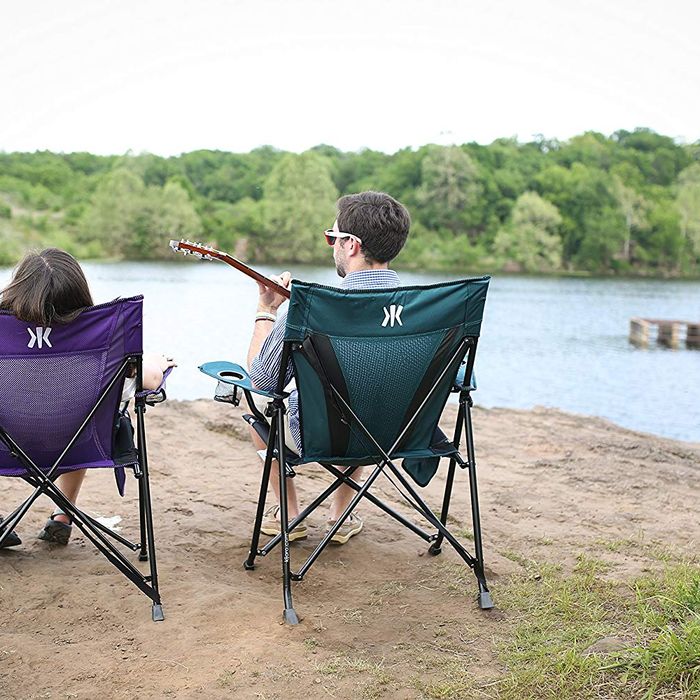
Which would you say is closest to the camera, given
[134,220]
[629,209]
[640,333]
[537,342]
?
[537,342]

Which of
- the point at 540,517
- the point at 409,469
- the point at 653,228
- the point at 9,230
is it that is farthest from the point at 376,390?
the point at 653,228

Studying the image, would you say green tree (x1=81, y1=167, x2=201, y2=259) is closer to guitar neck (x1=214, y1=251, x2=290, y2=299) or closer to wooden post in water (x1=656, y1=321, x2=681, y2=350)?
wooden post in water (x1=656, y1=321, x2=681, y2=350)

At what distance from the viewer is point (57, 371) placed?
274 cm

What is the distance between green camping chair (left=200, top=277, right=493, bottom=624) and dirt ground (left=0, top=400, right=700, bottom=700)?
0.19 m

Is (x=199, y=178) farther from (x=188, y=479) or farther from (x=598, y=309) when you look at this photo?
(x=188, y=479)

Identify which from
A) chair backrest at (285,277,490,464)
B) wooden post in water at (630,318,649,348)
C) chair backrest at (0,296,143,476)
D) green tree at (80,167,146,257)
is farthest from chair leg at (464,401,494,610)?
green tree at (80,167,146,257)

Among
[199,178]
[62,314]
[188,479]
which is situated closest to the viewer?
[62,314]

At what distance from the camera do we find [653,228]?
5834cm

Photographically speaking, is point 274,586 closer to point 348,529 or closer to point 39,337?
point 348,529

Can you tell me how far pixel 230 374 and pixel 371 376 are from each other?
53 cm

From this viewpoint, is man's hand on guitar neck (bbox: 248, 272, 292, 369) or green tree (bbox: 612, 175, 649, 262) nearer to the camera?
man's hand on guitar neck (bbox: 248, 272, 292, 369)

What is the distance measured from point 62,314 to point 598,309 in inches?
1293

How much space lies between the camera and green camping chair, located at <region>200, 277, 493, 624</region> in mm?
2742

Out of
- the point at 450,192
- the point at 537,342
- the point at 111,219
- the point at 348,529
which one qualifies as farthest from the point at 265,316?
the point at 450,192
